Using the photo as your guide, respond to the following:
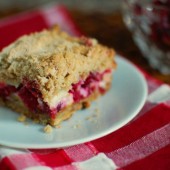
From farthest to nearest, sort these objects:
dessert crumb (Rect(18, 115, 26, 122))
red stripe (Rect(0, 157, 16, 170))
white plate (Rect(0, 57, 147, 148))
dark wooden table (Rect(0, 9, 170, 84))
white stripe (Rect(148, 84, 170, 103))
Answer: dark wooden table (Rect(0, 9, 170, 84)), white stripe (Rect(148, 84, 170, 103)), dessert crumb (Rect(18, 115, 26, 122)), white plate (Rect(0, 57, 147, 148)), red stripe (Rect(0, 157, 16, 170))

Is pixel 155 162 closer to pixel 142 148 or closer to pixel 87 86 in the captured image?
pixel 142 148

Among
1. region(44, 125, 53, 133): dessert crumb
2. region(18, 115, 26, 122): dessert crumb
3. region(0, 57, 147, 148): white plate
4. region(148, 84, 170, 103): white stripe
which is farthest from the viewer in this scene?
region(148, 84, 170, 103): white stripe

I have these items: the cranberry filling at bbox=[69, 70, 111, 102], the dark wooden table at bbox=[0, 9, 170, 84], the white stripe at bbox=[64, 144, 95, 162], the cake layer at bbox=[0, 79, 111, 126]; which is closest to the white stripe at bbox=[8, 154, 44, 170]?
the white stripe at bbox=[64, 144, 95, 162]

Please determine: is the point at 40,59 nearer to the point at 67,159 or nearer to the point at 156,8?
the point at 67,159

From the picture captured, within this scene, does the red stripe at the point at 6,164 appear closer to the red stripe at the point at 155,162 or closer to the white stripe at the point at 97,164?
the white stripe at the point at 97,164

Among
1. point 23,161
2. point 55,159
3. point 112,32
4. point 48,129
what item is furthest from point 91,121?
point 112,32

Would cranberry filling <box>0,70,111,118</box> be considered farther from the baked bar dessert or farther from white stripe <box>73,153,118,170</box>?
white stripe <box>73,153,118,170</box>

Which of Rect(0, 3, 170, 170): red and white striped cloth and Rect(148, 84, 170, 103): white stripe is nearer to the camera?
Rect(0, 3, 170, 170): red and white striped cloth
